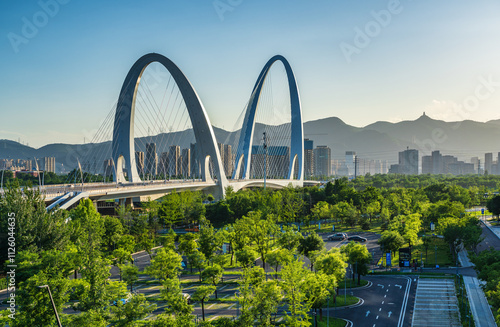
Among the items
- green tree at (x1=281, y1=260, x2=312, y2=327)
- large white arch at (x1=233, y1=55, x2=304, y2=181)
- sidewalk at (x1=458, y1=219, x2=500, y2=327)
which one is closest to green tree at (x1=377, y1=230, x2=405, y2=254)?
sidewalk at (x1=458, y1=219, x2=500, y2=327)

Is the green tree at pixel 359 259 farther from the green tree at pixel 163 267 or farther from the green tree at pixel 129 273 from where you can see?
the green tree at pixel 129 273

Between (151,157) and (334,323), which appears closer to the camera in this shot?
(334,323)

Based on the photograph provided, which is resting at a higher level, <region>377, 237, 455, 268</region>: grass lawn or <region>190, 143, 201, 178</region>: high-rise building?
<region>190, 143, 201, 178</region>: high-rise building

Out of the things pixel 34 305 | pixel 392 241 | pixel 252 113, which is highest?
pixel 252 113

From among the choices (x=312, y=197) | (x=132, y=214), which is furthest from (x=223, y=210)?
(x=312, y=197)

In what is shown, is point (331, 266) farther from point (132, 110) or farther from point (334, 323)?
point (132, 110)

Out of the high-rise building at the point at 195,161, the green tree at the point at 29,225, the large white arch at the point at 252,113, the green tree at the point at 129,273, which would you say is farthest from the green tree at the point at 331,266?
the large white arch at the point at 252,113

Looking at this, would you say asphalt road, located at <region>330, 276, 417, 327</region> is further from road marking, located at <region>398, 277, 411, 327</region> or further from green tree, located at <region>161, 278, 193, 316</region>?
green tree, located at <region>161, 278, 193, 316</region>

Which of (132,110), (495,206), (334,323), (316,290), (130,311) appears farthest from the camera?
(495,206)

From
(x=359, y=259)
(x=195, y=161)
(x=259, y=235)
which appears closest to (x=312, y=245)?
(x=259, y=235)
